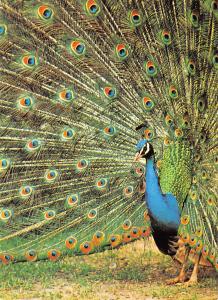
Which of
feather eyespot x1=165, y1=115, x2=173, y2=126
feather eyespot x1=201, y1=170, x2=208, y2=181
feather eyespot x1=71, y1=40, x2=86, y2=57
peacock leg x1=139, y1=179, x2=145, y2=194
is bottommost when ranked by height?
peacock leg x1=139, y1=179, x2=145, y2=194

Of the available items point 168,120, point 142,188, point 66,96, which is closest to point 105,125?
point 66,96

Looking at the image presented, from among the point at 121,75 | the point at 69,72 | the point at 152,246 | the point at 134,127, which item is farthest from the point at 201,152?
the point at 152,246

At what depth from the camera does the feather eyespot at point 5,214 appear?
4547 millimetres

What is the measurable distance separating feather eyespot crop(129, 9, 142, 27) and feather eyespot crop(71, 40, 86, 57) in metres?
0.38

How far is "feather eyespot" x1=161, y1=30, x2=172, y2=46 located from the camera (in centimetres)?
447

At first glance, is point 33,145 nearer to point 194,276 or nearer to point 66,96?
point 66,96

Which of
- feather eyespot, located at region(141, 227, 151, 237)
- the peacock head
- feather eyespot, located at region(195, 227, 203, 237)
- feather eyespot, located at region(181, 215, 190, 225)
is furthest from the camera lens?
feather eyespot, located at region(141, 227, 151, 237)

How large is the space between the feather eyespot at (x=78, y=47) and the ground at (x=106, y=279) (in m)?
1.65

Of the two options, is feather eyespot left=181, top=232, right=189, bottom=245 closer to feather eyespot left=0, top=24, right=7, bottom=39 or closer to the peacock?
the peacock

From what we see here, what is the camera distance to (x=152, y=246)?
5.84m

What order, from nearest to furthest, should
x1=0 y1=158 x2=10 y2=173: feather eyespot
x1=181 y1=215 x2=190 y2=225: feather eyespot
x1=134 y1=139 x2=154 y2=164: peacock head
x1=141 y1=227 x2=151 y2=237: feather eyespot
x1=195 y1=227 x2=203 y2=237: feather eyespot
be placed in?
x1=134 y1=139 x2=154 y2=164: peacock head, x1=195 y1=227 x2=203 y2=237: feather eyespot, x1=181 y1=215 x2=190 y2=225: feather eyespot, x1=0 y1=158 x2=10 y2=173: feather eyespot, x1=141 y1=227 x2=151 y2=237: feather eyespot

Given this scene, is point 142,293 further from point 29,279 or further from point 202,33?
point 202,33

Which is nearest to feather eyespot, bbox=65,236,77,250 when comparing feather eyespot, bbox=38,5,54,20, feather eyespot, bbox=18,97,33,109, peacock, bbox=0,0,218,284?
peacock, bbox=0,0,218,284

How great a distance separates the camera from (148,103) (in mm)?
4504
